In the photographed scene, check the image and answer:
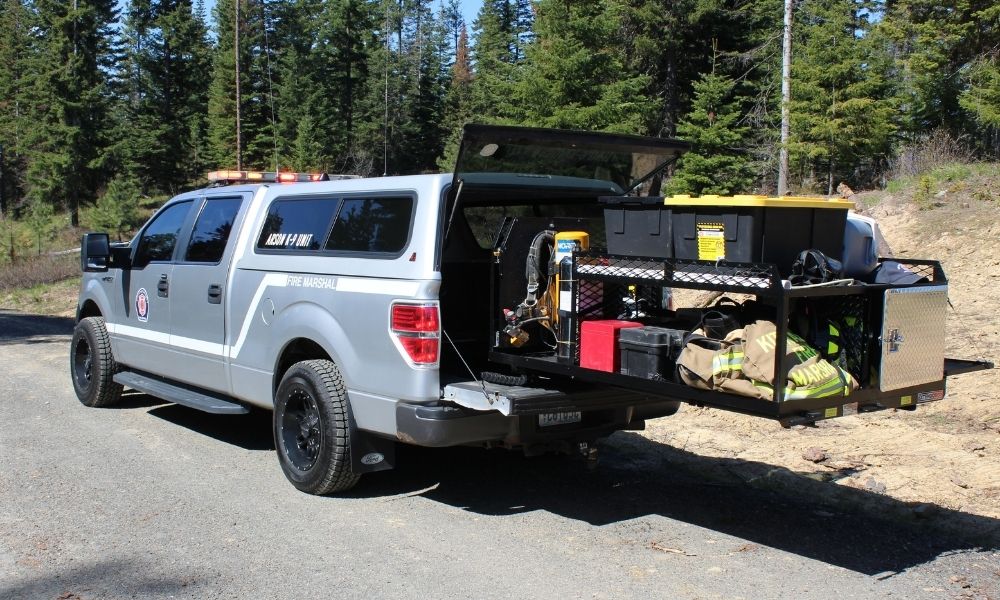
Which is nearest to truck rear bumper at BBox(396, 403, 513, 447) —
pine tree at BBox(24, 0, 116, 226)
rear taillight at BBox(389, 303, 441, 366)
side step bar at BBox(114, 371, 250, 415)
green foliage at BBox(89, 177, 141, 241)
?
rear taillight at BBox(389, 303, 441, 366)

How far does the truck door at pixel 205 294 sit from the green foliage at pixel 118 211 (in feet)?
97.0

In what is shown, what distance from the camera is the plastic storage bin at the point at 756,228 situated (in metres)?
4.41

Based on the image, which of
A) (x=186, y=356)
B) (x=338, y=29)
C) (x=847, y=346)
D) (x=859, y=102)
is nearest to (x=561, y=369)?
(x=847, y=346)

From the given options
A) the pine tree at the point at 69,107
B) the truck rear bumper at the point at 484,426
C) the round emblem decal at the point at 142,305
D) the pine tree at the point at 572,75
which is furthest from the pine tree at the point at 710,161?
the pine tree at the point at 69,107

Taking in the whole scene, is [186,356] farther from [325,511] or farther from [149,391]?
[325,511]

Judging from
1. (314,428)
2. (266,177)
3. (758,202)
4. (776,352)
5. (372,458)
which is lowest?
(372,458)

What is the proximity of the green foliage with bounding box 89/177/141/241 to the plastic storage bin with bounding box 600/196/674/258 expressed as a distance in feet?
A: 108

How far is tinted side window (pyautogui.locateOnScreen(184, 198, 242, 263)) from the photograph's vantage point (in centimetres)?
705

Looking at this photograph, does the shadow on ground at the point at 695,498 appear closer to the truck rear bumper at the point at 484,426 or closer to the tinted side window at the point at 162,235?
the truck rear bumper at the point at 484,426

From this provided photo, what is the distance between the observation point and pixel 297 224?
6.36m

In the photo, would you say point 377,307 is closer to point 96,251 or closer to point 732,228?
point 732,228

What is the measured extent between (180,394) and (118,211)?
29882 millimetres

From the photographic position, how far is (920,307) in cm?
461

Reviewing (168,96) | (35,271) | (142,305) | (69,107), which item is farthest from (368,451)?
(168,96)
